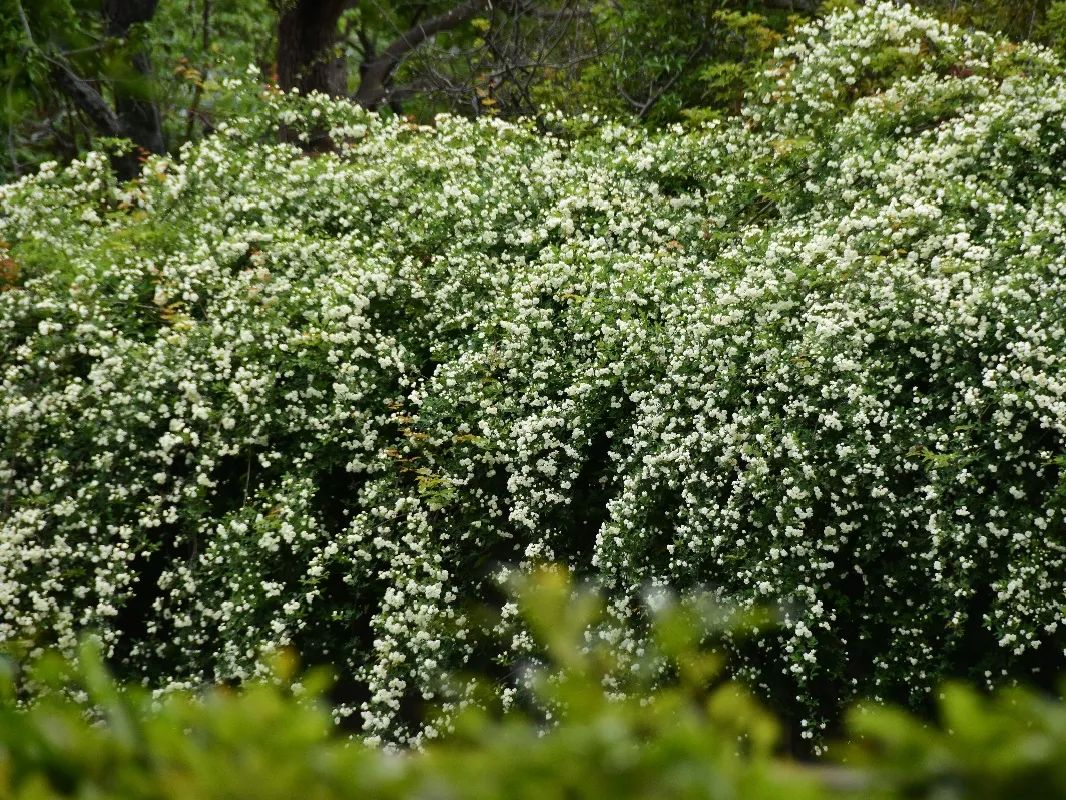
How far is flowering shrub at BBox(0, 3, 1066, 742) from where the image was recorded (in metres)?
4.14

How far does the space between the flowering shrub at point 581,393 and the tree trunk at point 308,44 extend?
5292 mm

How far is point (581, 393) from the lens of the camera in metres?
4.86

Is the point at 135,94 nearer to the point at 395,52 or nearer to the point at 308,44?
the point at 308,44

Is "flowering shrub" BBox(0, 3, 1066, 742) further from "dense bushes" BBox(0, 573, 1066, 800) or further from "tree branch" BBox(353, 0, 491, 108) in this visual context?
"tree branch" BBox(353, 0, 491, 108)

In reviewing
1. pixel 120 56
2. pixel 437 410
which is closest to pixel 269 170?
pixel 437 410

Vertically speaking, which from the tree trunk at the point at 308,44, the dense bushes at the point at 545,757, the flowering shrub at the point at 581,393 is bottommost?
the dense bushes at the point at 545,757

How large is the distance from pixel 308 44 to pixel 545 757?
1142cm

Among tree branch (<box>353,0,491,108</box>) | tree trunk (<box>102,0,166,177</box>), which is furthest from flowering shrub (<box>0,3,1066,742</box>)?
A: tree branch (<box>353,0,491,108</box>)

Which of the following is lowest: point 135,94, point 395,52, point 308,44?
point 135,94

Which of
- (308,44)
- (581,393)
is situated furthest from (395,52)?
(581,393)

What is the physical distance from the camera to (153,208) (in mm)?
7000

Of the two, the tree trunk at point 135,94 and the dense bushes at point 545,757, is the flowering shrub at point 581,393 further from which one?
the tree trunk at point 135,94

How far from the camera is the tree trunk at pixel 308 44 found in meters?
11.6

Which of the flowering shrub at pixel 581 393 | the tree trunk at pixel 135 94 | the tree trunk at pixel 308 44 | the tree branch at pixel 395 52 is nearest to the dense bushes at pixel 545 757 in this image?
the flowering shrub at pixel 581 393
